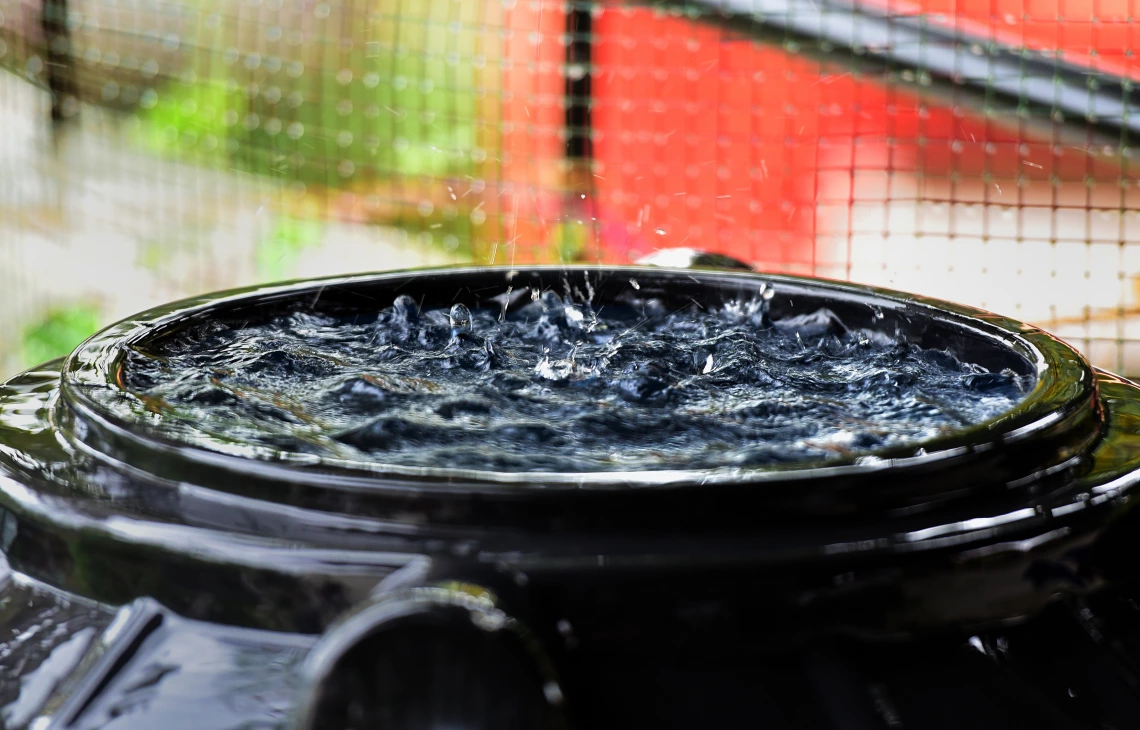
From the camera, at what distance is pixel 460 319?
1707 millimetres

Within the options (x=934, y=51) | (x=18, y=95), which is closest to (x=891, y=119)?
(x=934, y=51)

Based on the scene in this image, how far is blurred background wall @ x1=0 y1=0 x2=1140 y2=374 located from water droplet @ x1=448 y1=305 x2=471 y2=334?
8.51 ft

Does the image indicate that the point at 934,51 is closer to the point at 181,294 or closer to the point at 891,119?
the point at 891,119

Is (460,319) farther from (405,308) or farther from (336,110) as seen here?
(336,110)

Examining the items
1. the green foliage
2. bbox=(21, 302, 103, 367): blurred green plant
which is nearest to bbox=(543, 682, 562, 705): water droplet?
bbox=(21, 302, 103, 367): blurred green plant

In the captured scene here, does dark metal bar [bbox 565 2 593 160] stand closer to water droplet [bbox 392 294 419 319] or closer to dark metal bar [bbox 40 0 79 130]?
dark metal bar [bbox 40 0 79 130]

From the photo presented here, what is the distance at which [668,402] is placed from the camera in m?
1.32

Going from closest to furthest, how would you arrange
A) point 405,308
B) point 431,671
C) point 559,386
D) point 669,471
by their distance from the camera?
point 431,671, point 669,471, point 559,386, point 405,308

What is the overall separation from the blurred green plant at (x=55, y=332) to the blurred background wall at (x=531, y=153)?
0.04ft

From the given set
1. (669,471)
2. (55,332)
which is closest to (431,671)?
(669,471)

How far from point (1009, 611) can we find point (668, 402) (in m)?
0.50

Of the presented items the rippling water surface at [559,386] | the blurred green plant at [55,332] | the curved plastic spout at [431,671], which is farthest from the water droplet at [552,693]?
the blurred green plant at [55,332]

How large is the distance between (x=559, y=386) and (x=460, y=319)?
349mm

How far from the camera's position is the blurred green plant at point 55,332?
4793mm
